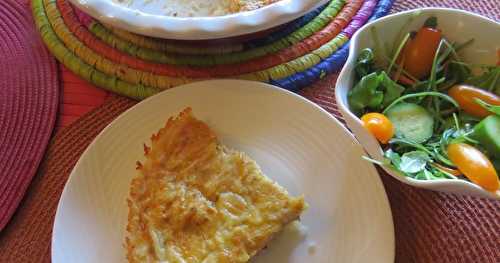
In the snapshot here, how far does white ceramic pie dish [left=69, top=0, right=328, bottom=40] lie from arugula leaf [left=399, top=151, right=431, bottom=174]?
39cm

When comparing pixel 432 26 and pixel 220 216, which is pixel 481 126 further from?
pixel 220 216

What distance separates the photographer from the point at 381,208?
101cm

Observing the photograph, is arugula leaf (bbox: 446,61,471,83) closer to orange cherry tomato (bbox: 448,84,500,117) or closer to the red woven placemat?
orange cherry tomato (bbox: 448,84,500,117)

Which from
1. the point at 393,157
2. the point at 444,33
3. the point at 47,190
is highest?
the point at 444,33

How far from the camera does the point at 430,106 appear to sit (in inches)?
42.1

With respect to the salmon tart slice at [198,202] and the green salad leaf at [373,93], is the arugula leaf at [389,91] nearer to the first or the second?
the green salad leaf at [373,93]

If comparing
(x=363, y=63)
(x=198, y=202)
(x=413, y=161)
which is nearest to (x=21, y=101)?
(x=198, y=202)

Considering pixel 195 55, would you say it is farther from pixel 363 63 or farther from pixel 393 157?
pixel 393 157

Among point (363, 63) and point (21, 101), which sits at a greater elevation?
point (363, 63)

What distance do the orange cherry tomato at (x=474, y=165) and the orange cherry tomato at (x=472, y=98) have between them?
0.36 ft

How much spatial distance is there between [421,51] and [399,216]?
34cm

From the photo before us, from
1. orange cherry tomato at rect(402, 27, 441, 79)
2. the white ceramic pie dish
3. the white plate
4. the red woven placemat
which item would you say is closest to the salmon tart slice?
the white plate

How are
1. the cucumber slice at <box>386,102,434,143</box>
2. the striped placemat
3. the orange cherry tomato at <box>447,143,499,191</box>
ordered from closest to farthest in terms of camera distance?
1. the orange cherry tomato at <box>447,143,499,191</box>
2. the cucumber slice at <box>386,102,434,143</box>
3. the striped placemat

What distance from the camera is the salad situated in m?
0.96
